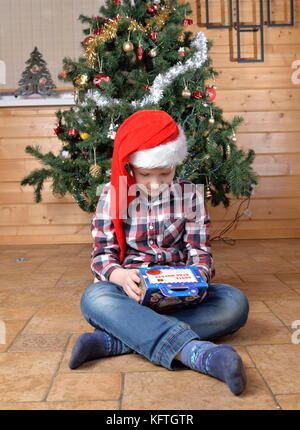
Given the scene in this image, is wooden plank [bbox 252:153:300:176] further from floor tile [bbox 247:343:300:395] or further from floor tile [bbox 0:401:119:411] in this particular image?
floor tile [bbox 0:401:119:411]

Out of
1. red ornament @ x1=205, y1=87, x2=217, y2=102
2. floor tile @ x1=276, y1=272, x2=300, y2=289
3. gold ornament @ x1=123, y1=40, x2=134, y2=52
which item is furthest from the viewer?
red ornament @ x1=205, y1=87, x2=217, y2=102

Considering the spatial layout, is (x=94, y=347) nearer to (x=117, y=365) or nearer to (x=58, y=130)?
(x=117, y=365)

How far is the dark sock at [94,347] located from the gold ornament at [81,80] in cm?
131

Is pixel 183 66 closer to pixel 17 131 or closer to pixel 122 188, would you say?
pixel 122 188

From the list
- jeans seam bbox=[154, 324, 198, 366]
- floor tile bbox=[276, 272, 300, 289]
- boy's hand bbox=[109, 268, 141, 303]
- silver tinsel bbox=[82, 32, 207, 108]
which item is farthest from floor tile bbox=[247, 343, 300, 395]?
silver tinsel bbox=[82, 32, 207, 108]

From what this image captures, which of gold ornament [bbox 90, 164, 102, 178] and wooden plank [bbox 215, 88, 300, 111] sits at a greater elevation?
wooden plank [bbox 215, 88, 300, 111]

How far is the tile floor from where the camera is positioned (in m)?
0.95

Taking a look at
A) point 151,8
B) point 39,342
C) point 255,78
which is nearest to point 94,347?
point 39,342

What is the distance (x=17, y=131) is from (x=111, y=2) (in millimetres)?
1342

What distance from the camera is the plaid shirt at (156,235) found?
4.35 ft

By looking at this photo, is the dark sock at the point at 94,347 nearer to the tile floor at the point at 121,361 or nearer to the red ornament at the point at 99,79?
the tile floor at the point at 121,361

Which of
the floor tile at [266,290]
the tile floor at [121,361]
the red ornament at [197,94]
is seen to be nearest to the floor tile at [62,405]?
the tile floor at [121,361]

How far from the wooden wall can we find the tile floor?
1117mm

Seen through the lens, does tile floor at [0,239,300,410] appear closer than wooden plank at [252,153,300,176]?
Yes
